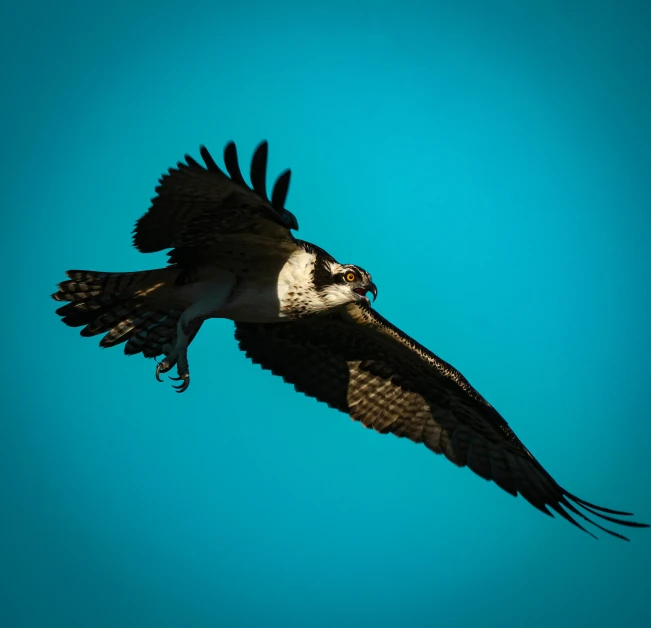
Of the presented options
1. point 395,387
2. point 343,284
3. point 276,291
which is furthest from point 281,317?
point 395,387

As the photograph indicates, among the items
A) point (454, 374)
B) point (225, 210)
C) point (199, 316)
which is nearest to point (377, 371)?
point (454, 374)

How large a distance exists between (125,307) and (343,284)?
231 cm

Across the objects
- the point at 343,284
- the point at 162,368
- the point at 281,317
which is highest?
the point at 343,284

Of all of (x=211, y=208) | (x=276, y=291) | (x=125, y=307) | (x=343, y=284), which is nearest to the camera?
(x=211, y=208)

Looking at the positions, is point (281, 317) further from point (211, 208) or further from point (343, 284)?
point (211, 208)

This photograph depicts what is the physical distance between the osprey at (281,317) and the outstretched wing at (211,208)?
0.01 m

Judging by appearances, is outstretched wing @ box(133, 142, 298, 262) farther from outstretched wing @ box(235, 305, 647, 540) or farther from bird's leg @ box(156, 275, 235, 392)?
outstretched wing @ box(235, 305, 647, 540)

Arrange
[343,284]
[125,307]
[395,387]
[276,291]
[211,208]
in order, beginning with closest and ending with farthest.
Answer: [211,208], [343,284], [276,291], [125,307], [395,387]

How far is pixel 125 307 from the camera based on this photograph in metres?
8.59

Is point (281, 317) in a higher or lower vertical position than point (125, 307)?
higher

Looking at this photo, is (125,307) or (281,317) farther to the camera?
(125,307)

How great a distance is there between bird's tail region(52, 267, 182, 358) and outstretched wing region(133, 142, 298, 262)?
2.26 feet

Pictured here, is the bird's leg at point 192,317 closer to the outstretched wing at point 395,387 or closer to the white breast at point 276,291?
the white breast at point 276,291

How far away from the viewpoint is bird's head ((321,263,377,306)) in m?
7.80
